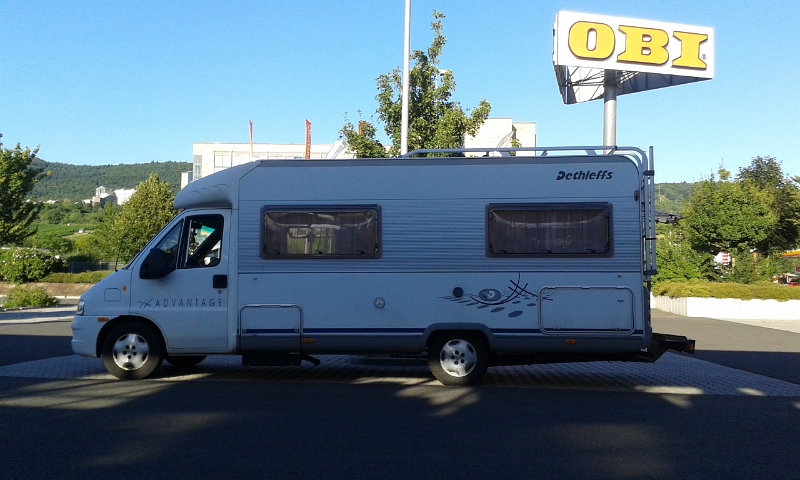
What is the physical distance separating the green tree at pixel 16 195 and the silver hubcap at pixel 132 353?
2664 cm

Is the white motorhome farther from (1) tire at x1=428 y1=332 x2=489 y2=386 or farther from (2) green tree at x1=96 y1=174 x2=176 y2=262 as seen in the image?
(2) green tree at x1=96 y1=174 x2=176 y2=262

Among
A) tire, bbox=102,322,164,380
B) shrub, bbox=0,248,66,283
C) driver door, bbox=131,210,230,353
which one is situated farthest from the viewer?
shrub, bbox=0,248,66,283

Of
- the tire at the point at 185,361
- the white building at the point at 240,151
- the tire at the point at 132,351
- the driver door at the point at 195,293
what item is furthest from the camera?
the white building at the point at 240,151

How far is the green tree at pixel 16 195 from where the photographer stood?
110 feet

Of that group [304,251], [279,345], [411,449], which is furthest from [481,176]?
[411,449]

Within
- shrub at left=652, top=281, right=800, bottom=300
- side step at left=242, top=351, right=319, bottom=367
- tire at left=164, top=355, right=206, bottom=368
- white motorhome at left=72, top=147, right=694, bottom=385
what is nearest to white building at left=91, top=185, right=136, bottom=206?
shrub at left=652, top=281, right=800, bottom=300

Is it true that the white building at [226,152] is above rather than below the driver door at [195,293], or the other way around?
above

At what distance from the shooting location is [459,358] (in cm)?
990

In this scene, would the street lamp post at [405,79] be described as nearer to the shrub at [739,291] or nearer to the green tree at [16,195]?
the shrub at [739,291]

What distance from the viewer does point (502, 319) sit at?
9.70 meters

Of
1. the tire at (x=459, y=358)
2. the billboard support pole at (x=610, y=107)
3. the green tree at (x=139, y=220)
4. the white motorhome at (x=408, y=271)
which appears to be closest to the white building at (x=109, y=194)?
the green tree at (x=139, y=220)

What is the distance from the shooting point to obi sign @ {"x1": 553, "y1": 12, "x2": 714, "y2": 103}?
2453 centimetres

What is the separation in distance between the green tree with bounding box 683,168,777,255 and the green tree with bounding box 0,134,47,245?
31255 millimetres

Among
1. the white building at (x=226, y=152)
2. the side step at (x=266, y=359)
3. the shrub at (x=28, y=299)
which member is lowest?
the shrub at (x=28, y=299)
